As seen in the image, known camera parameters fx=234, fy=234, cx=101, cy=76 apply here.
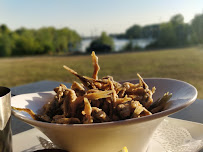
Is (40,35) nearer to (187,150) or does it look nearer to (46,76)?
(46,76)

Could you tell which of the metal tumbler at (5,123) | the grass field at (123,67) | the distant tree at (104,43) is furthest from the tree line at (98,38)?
the metal tumbler at (5,123)

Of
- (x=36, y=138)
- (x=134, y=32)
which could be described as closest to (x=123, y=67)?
(x=134, y=32)

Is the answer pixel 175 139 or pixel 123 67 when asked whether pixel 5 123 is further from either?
pixel 123 67

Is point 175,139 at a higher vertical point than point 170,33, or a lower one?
lower

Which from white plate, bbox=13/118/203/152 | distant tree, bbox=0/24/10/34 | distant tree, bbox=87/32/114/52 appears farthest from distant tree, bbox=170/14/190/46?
white plate, bbox=13/118/203/152

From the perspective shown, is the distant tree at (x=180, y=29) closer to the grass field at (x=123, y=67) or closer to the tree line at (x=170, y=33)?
the tree line at (x=170, y=33)

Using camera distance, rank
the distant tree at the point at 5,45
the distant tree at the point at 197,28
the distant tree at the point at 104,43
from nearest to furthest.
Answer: the distant tree at the point at 197,28 → the distant tree at the point at 104,43 → the distant tree at the point at 5,45
